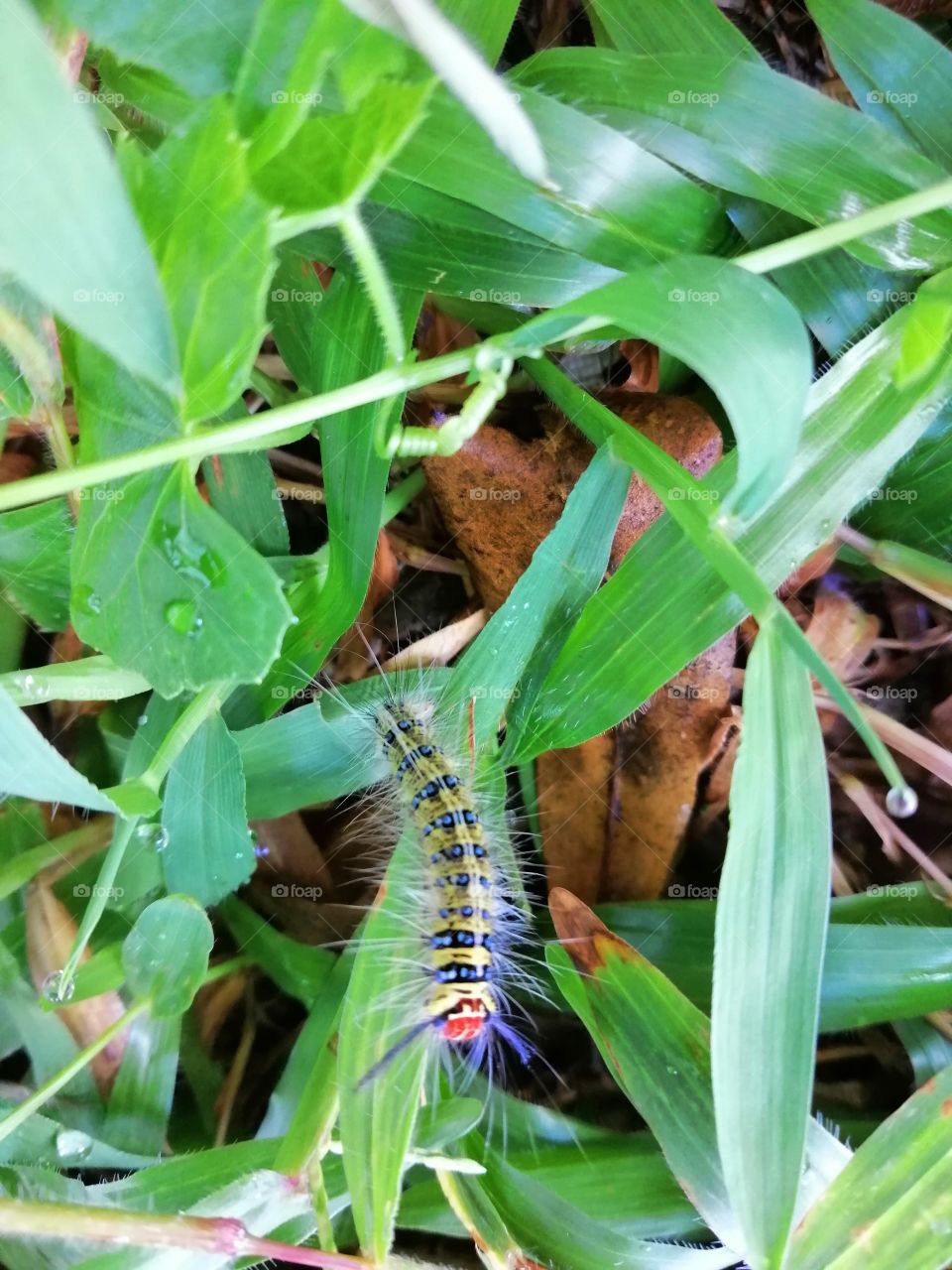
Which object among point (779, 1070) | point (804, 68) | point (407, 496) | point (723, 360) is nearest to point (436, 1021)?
point (779, 1070)

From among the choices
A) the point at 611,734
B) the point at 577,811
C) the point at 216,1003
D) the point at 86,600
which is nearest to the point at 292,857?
the point at 216,1003

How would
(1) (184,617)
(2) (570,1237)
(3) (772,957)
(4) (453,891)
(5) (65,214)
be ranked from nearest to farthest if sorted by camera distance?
(5) (65,214), (1) (184,617), (3) (772,957), (2) (570,1237), (4) (453,891)

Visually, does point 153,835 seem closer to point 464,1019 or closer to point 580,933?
point 464,1019

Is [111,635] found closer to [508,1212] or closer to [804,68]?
[508,1212]

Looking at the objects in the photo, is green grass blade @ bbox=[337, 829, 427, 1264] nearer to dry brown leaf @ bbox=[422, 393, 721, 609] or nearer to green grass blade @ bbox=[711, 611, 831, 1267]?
green grass blade @ bbox=[711, 611, 831, 1267]

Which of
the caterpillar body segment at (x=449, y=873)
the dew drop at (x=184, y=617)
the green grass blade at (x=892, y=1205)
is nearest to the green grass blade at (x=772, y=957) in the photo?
the green grass blade at (x=892, y=1205)
